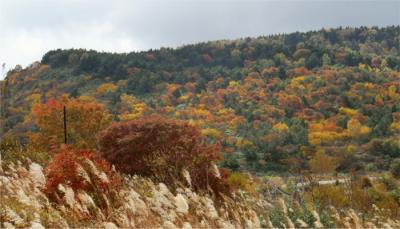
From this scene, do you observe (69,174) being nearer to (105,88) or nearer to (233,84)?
(233,84)

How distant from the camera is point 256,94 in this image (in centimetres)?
7900

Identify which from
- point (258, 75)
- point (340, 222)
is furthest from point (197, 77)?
point (340, 222)

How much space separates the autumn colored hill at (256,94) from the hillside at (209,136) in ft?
0.79

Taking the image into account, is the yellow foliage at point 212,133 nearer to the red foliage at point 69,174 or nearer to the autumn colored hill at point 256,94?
the autumn colored hill at point 256,94

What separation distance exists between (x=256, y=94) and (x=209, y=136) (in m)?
19.2

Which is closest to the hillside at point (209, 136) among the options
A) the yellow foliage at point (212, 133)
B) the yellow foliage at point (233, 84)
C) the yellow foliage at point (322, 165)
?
the yellow foliage at point (322, 165)

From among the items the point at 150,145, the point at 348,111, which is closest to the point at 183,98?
the point at 348,111

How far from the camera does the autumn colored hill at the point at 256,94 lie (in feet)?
165

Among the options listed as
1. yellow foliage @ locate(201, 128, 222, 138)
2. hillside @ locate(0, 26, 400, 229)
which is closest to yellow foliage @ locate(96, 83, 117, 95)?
hillside @ locate(0, 26, 400, 229)

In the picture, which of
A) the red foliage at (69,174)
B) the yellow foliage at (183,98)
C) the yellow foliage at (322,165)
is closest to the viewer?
the red foliage at (69,174)

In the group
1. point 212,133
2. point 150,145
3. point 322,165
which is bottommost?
point 322,165

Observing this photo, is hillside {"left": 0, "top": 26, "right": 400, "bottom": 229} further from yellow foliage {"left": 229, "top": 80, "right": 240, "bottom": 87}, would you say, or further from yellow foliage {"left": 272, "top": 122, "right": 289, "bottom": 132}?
yellow foliage {"left": 229, "top": 80, "right": 240, "bottom": 87}

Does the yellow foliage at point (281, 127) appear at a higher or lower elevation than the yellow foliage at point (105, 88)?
lower

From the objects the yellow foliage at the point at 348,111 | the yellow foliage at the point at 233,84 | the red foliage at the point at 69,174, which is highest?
the red foliage at the point at 69,174
